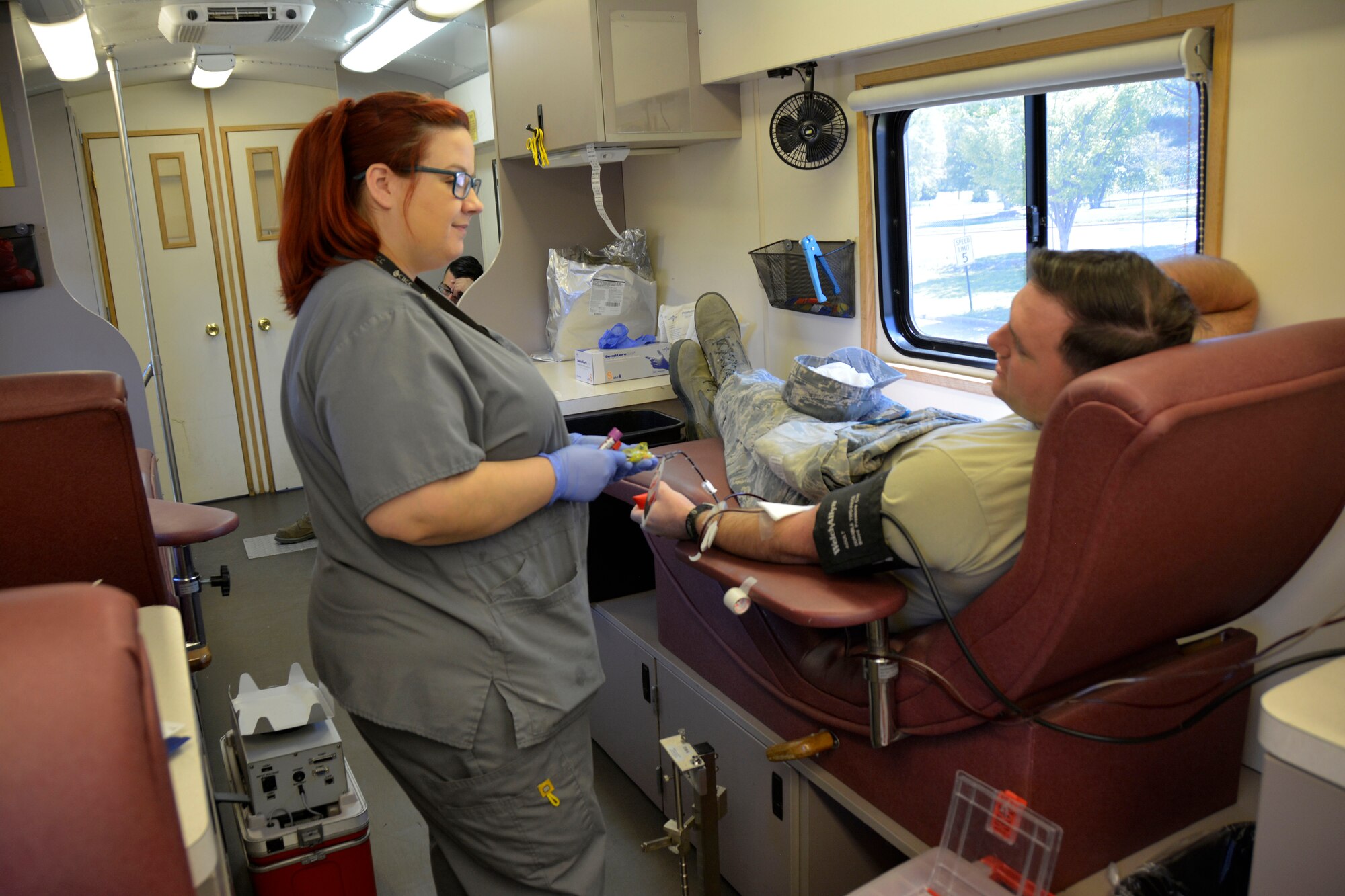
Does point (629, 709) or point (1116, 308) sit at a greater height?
point (1116, 308)

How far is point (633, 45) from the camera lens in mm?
3330

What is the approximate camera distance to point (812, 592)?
5.38 ft

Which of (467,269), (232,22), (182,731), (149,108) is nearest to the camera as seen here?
(182,731)

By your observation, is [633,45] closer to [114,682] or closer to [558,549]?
[558,549]

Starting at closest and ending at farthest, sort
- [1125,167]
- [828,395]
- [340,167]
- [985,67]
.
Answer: [340,167]
[1125,167]
[985,67]
[828,395]

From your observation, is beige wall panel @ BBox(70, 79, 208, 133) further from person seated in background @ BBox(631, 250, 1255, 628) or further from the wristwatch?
person seated in background @ BBox(631, 250, 1255, 628)

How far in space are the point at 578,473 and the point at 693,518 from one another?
0.41 m

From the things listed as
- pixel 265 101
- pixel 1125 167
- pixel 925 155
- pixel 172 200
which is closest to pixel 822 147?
pixel 925 155

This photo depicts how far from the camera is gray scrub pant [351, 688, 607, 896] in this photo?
156 cm

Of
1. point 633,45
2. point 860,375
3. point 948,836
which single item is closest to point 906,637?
point 948,836

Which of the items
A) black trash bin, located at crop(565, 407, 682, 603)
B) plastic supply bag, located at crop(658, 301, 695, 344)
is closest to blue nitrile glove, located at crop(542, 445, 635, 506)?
black trash bin, located at crop(565, 407, 682, 603)

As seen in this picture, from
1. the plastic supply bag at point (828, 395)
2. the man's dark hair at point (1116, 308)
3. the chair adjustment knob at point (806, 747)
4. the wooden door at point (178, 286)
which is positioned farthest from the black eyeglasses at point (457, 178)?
the wooden door at point (178, 286)

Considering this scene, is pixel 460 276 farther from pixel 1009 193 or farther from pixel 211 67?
pixel 1009 193

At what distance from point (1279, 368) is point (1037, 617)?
19.0 inches
